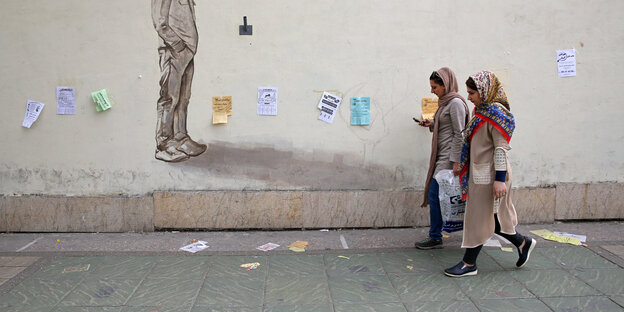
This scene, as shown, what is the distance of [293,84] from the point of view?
4.87 m

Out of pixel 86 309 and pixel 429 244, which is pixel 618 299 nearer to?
pixel 429 244

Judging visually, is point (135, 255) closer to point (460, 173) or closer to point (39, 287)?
point (39, 287)

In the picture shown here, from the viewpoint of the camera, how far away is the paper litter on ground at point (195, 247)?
14.6 ft

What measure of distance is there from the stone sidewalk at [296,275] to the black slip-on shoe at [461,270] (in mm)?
63

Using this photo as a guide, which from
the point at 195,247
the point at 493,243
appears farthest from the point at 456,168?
the point at 195,247

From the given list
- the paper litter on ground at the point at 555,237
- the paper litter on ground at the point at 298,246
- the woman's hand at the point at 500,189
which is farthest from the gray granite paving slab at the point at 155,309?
the paper litter on ground at the point at 555,237

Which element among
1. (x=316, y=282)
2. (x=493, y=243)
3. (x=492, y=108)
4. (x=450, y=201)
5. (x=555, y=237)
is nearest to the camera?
(x=492, y=108)

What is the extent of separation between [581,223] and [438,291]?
8.67 feet

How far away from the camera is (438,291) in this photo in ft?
11.6

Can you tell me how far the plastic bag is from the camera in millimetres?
3982

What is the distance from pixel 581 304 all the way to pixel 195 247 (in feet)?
11.0

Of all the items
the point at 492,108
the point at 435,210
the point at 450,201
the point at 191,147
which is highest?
the point at 492,108

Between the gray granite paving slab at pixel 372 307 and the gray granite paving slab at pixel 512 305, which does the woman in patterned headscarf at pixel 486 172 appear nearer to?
the gray granite paving slab at pixel 512 305

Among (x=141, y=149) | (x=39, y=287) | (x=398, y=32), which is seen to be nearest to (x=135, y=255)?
(x=39, y=287)
